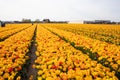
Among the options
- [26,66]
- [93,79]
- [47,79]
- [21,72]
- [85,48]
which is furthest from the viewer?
[85,48]

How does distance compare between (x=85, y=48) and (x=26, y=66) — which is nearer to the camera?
(x=26, y=66)

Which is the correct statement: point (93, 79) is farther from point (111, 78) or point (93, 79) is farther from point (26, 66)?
point (26, 66)

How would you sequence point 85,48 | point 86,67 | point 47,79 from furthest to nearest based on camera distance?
point 85,48
point 86,67
point 47,79

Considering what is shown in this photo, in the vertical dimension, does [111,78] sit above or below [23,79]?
above

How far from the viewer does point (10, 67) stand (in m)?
7.05

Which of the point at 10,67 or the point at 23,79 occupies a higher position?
the point at 10,67

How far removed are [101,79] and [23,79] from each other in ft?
8.80

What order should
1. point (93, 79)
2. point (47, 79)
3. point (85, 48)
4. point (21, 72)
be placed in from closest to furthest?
1. point (47, 79)
2. point (93, 79)
3. point (21, 72)
4. point (85, 48)

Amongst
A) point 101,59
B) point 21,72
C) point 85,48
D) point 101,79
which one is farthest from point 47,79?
point 85,48

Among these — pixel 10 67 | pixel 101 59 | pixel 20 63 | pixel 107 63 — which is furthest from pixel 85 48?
pixel 10 67

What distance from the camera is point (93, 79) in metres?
6.15

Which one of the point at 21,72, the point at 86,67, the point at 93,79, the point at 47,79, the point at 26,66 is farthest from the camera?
the point at 26,66

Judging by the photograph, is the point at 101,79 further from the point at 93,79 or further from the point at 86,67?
the point at 86,67

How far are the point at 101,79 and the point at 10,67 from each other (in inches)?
115
